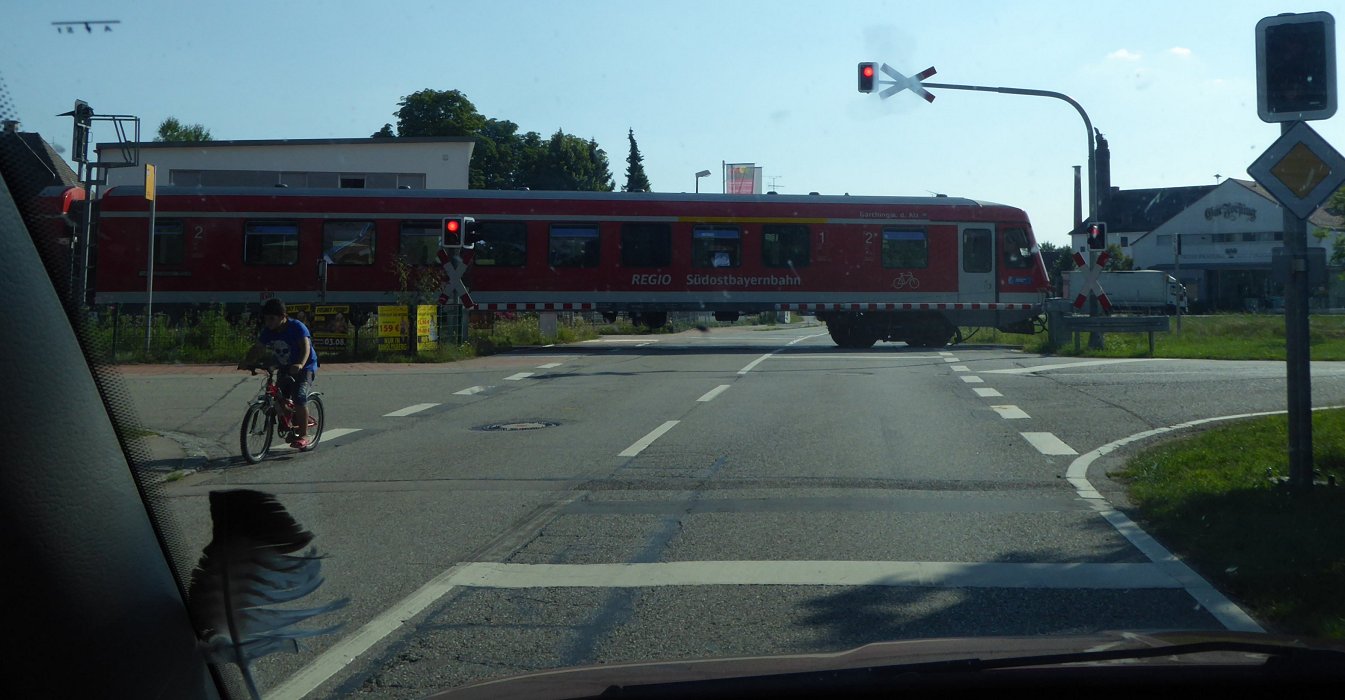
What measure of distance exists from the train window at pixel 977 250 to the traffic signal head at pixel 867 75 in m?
7.68

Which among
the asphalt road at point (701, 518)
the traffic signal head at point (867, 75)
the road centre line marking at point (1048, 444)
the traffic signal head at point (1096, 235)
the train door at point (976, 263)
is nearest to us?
the asphalt road at point (701, 518)

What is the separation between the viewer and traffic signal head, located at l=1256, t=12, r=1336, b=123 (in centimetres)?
770

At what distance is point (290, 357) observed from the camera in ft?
38.1

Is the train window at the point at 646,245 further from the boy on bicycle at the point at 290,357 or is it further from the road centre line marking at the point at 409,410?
the boy on bicycle at the point at 290,357

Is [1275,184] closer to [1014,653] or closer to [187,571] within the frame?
[1014,653]

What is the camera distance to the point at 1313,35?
305 inches

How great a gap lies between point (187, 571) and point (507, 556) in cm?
390

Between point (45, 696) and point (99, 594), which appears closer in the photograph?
point (45, 696)

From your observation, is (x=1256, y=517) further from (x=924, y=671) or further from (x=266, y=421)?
(x=266, y=421)

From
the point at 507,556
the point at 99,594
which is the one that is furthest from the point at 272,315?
the point at 99,594

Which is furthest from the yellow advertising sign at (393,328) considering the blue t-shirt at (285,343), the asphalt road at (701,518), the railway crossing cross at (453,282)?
the blue t-shirt at (285,343)

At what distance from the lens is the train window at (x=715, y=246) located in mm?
28797

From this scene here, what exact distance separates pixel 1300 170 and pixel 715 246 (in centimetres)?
2126

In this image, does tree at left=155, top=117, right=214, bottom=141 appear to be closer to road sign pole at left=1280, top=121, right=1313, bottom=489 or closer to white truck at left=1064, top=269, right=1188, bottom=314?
road sign pole at left=1280, top=121, right=1313, bottom=489
